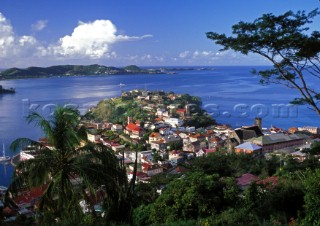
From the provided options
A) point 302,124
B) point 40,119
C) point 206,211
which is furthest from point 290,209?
point 302,124

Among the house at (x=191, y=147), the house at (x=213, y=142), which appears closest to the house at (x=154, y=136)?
the house at (x=191, y=147)

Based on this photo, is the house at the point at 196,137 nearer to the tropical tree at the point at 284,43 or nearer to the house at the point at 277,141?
the house at the point at 277,141

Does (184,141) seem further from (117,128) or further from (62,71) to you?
(62,71)

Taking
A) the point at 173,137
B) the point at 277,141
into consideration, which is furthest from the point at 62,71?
the point at 277,141

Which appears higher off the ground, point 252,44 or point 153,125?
point 252,44

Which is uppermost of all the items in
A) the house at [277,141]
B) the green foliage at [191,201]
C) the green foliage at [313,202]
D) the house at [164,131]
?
the green foliage at [313,202]

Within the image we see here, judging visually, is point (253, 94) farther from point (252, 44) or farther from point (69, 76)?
point (69, 76)

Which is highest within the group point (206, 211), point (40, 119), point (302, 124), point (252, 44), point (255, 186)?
point (252, 44)

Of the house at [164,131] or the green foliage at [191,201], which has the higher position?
the green foliage at [191,201]

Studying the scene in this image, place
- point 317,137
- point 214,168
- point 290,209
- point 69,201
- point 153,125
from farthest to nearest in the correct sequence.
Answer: point 153,125
point 317,137
point 214,168
point 290,209
point 69,201
